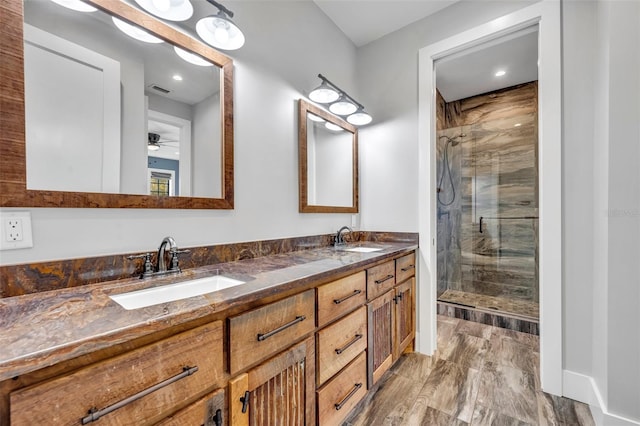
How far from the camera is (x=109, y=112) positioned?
1074 mm

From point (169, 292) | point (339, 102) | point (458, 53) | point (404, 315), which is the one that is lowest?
point (404, 315)

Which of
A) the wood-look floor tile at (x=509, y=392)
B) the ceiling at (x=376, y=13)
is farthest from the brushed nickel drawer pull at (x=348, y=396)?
→ the ceiling at (x=376, y=13)

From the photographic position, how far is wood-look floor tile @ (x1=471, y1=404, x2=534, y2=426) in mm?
1426

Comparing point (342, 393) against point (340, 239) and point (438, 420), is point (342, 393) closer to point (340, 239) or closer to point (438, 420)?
point (438, 420)

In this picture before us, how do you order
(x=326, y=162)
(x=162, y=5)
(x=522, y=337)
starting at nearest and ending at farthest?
(x=162, y=5), (x=326, y=162), (x=522, y=337)

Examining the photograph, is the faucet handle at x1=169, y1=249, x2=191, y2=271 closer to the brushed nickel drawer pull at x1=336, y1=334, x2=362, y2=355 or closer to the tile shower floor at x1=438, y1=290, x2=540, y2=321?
the brushed nickel drawer pull at x1=336, y1=334, x2=362, y2=355

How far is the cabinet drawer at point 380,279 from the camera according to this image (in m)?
1.55

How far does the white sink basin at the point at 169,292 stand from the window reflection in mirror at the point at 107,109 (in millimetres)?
426

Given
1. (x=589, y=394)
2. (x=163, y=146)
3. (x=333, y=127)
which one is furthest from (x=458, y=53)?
(x=589, y=394)

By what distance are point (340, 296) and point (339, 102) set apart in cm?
154

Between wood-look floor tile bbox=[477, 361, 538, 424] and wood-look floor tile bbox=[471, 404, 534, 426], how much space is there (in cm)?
3

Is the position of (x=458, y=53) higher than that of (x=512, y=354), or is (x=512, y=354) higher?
A: (x=458, y=53)

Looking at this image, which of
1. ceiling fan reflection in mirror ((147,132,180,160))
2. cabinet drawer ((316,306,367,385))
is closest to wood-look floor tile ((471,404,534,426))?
cabinet drawer ((316,306,367,385))

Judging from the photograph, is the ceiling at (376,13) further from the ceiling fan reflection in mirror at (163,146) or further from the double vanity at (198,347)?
the double vanity at (198,347)
